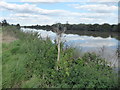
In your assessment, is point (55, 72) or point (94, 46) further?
point (94, 46)

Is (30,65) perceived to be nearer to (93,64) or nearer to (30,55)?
(30,55)

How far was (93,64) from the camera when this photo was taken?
415cm

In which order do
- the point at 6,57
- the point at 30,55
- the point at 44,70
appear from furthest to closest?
the point at 6,57
the point at 30,55
the point at 44,70

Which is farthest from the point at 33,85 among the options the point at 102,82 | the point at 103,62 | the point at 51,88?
the point at 103,62

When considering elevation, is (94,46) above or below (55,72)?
above

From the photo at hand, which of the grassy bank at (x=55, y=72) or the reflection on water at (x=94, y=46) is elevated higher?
the reflection on water at (x=94, y=46)

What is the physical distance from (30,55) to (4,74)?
101 centimetres

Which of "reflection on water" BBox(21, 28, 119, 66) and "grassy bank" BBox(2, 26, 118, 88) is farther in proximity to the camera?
"reflection on water" BBox(21, 28, 119, 66)

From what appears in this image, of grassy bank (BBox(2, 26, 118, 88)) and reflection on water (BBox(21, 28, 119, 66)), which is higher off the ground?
reflection on water (BBox(21, 28, 119, 66))

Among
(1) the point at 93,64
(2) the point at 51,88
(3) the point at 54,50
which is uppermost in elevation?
(3) the point at 54,50

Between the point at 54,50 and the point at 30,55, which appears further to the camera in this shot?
the point at 30,55

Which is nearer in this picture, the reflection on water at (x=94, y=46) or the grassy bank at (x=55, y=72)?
the grassy bank at (x=55, y=72)

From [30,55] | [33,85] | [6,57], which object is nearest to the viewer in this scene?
[33,85]

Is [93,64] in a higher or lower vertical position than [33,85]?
higher
